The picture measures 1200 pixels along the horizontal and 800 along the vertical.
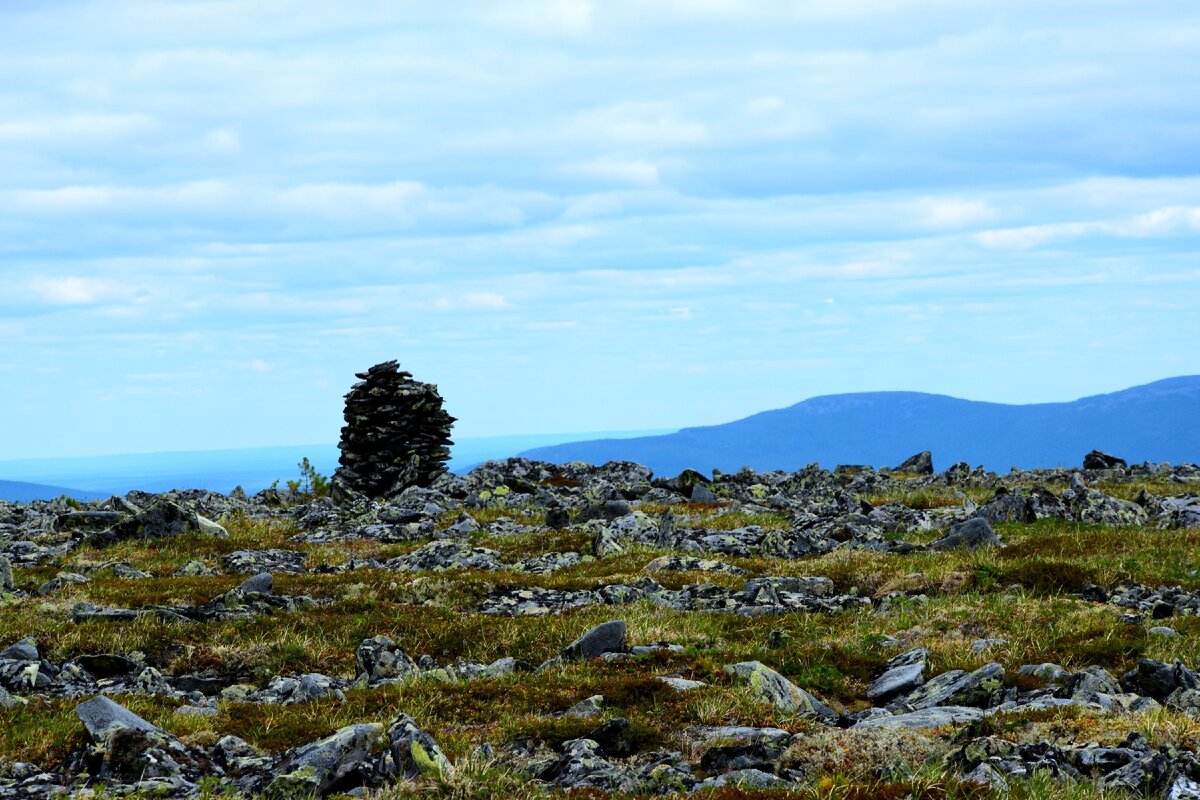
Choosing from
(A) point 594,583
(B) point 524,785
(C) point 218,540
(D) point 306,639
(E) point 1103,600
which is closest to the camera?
(B) point 524,785

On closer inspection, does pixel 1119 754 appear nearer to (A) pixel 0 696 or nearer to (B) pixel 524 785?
(B) pixel 524 785

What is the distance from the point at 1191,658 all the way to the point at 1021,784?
730cm

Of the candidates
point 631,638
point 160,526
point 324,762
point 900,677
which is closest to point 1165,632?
point 900,677

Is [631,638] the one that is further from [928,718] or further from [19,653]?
[19,653]

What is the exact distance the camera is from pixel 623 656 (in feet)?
50.1

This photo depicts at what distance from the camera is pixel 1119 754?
30.1 ft

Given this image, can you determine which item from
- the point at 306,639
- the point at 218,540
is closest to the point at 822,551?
the point at 306,639

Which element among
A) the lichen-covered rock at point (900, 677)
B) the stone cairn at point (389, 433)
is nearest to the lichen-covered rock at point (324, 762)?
the lichen-covered rock at point (900, 677)

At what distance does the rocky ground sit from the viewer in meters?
9.62

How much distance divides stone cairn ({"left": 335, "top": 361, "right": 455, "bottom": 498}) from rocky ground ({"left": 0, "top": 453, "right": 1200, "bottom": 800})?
1907cm

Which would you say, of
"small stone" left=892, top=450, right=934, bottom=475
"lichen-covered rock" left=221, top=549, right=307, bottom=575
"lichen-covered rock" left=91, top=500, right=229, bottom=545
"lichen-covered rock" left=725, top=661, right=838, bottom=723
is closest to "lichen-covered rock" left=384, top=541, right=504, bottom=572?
"lichen-covered rock" left=221, top=549, right=307, bottom=575

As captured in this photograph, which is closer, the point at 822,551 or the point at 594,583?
the point at 594,583

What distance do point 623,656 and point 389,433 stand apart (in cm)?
3958

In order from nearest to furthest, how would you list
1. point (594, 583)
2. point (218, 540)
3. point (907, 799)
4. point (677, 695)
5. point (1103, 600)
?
1. point (907, 799)
2. point (677, 695)
3. point (1103, 600)
4. point (594, 583)
5. point (218, 540)
